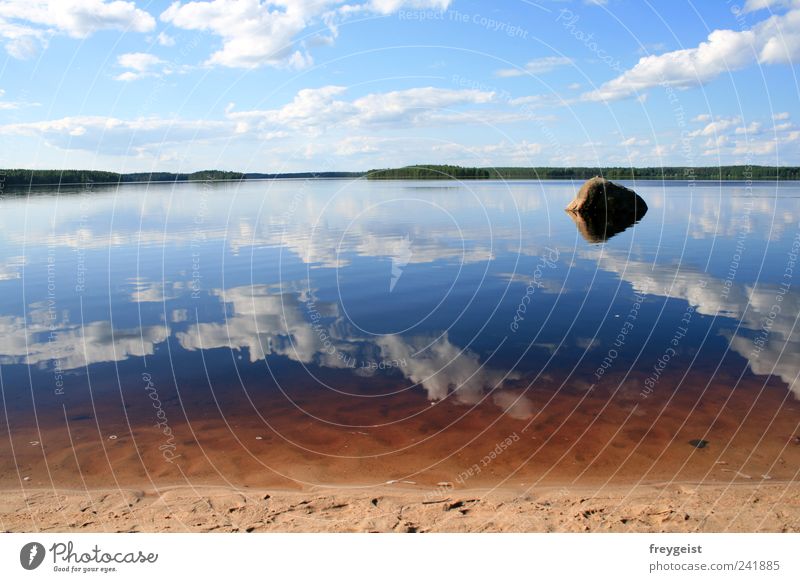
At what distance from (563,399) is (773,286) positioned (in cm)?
1542

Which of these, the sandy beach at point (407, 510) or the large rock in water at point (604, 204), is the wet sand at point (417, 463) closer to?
the sandy beach at point (407, 510)

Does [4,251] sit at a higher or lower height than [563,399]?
higher

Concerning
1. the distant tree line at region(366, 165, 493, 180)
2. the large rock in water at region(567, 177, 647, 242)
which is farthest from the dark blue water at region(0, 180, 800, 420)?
the distant tree line at region(366, 165, 493, 180)

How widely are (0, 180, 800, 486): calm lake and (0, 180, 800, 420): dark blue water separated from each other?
0.10 metres

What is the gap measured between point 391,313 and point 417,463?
9.12m

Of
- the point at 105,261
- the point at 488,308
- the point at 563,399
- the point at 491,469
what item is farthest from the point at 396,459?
the point at 105,261

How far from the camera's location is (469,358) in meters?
14.7

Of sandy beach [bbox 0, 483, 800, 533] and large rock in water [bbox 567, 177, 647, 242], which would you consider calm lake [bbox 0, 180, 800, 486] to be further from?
large rock in water [bbox 567, 177, 647, 242]

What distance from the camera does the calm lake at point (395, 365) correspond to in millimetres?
10086

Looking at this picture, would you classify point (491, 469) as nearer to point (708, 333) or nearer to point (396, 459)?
point (396, 459)

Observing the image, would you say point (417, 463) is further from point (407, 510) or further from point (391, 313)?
point (391, 313)
